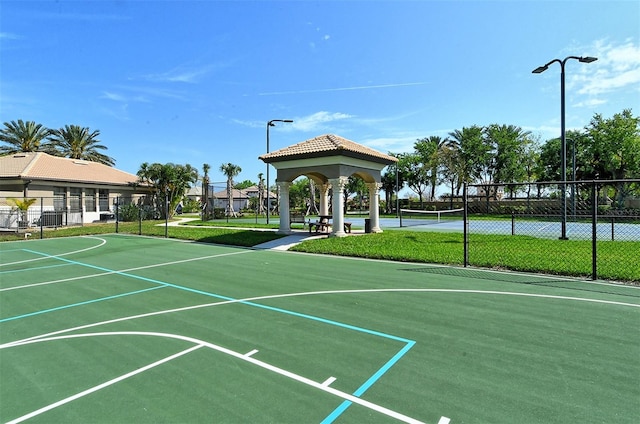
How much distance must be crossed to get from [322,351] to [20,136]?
164ft

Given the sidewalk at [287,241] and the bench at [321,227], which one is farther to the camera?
the bench at [321,227]

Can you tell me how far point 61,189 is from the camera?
95.8 feet

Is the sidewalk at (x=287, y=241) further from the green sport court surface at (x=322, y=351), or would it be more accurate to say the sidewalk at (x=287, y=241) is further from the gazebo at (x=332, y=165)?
the green sport court surface at (x=322, y=351)

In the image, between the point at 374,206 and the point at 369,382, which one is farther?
the point at 374,206

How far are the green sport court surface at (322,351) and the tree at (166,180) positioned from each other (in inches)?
1090

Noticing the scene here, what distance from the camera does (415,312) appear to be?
6.13 meters

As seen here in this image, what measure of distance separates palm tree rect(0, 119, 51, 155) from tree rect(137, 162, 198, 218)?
15.2 metres

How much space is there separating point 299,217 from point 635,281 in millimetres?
23067

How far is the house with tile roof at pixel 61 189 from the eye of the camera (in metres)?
26.1

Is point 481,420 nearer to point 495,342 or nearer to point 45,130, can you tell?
point 495,342

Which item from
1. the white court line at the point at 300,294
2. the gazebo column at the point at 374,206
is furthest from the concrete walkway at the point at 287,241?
the white court line at the point at 300,294

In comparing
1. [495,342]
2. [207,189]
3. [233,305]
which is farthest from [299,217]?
[495,342]

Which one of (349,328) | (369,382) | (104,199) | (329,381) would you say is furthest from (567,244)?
(104,199)

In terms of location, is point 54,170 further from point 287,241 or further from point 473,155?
point 473,155
